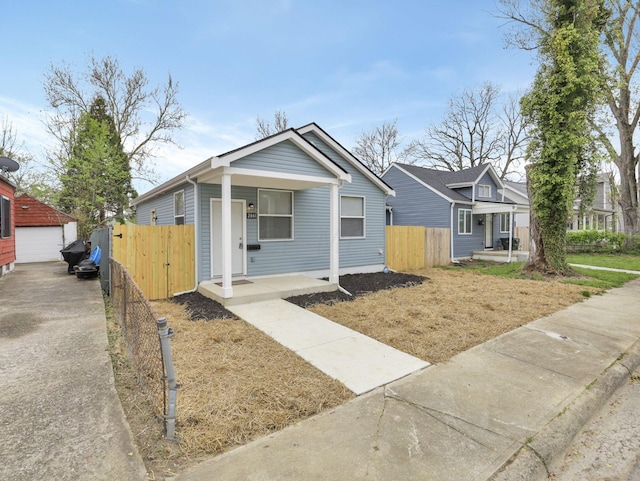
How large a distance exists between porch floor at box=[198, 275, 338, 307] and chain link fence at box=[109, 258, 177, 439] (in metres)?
2.62

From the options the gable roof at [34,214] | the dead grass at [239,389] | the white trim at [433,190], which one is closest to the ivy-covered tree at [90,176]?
the gable roof at [34,214]

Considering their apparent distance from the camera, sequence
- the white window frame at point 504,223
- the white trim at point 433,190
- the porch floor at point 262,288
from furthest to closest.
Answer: the white window frame at point 504,223 < the white trim at point 433,190 < the porch floor at point 262,288

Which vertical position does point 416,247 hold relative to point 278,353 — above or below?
above

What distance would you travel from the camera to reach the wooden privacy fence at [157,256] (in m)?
7.23

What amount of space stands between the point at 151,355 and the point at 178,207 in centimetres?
681

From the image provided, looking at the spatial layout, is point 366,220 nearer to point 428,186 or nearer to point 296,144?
point 296,144

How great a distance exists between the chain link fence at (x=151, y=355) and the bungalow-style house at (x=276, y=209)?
2754 millimetres

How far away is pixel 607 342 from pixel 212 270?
7.84 metres

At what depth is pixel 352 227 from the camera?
11.2 meters

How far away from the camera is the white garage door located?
647 inches

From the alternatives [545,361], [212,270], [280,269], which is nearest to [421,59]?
[280,269]

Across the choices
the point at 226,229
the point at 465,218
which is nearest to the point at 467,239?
the point at 465,218

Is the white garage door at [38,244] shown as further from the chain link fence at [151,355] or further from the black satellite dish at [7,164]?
the chain link fence at [151,355]

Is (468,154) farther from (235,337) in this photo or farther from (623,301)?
(235,337)
